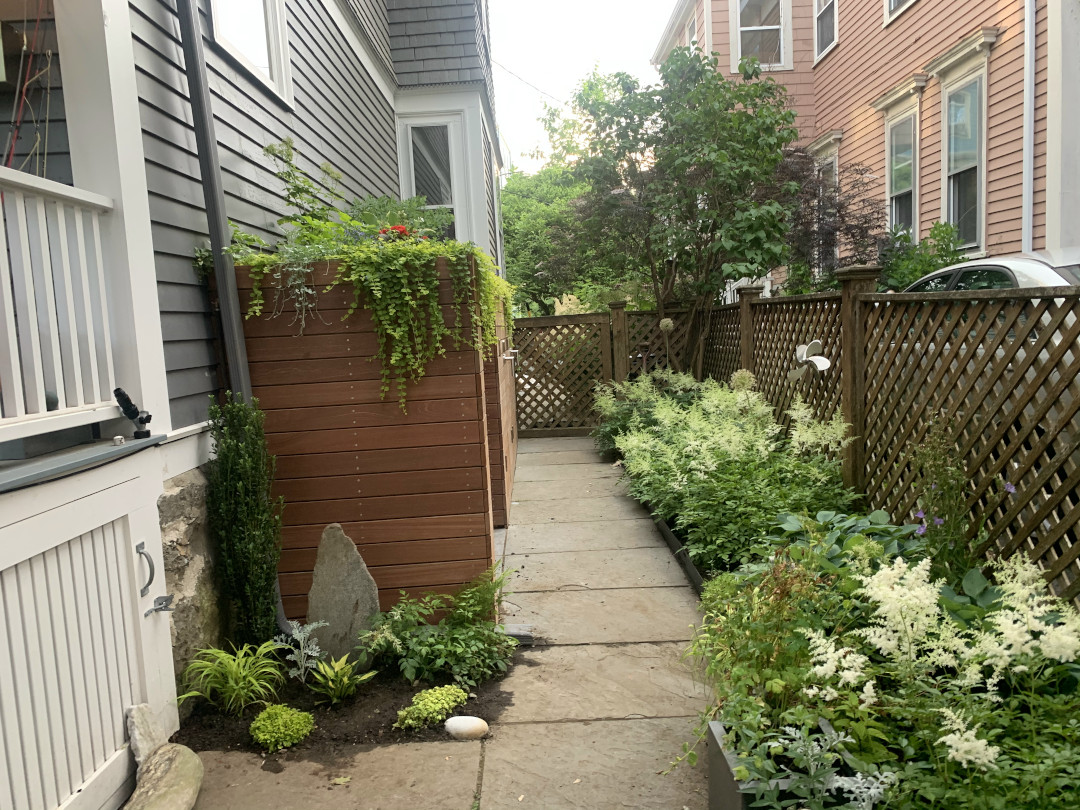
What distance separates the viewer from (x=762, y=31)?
1396 centimetres

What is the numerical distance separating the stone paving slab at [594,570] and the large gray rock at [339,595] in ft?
3.89

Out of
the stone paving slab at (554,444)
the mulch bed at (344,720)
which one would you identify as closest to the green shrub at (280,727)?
the mulch bed at (344,720)

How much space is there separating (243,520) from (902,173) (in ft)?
35.2

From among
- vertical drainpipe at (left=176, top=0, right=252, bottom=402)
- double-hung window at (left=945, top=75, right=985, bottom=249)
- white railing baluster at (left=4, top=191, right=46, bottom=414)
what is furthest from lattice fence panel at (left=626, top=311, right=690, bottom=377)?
white railing baluster at (left=4, top=191, right=46, bottom=414)

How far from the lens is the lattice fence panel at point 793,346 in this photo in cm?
519

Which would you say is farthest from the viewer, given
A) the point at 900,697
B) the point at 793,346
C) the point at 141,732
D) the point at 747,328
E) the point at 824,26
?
the point at 824,26

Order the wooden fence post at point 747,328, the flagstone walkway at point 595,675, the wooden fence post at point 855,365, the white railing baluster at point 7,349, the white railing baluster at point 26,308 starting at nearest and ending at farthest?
the white railing baluster at point 7,349, the white railing baluster at point 26,308, the flagstone walkway at point 595,675, the wooden fence post at point 855,365, the wooden fence post at point 747,328

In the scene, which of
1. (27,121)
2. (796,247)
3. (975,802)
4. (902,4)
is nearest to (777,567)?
(975,802)

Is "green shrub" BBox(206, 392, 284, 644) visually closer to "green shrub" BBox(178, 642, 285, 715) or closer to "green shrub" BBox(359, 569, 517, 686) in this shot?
"green shrub" BBox(178, 642, 285, 715)

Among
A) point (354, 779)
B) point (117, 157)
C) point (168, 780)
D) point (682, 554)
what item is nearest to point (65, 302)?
point (117, 157)

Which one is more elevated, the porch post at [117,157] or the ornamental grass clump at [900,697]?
the porch post at [117,157]

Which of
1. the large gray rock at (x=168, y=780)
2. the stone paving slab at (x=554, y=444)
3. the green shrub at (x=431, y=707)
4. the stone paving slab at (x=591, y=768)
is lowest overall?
the stone paving slab at (x=591, y=768)

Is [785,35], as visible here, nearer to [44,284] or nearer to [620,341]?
[620,341]

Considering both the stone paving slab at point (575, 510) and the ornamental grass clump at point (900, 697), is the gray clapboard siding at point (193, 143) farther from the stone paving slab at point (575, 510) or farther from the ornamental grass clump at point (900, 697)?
the stone paving slab at point (575, 510)
